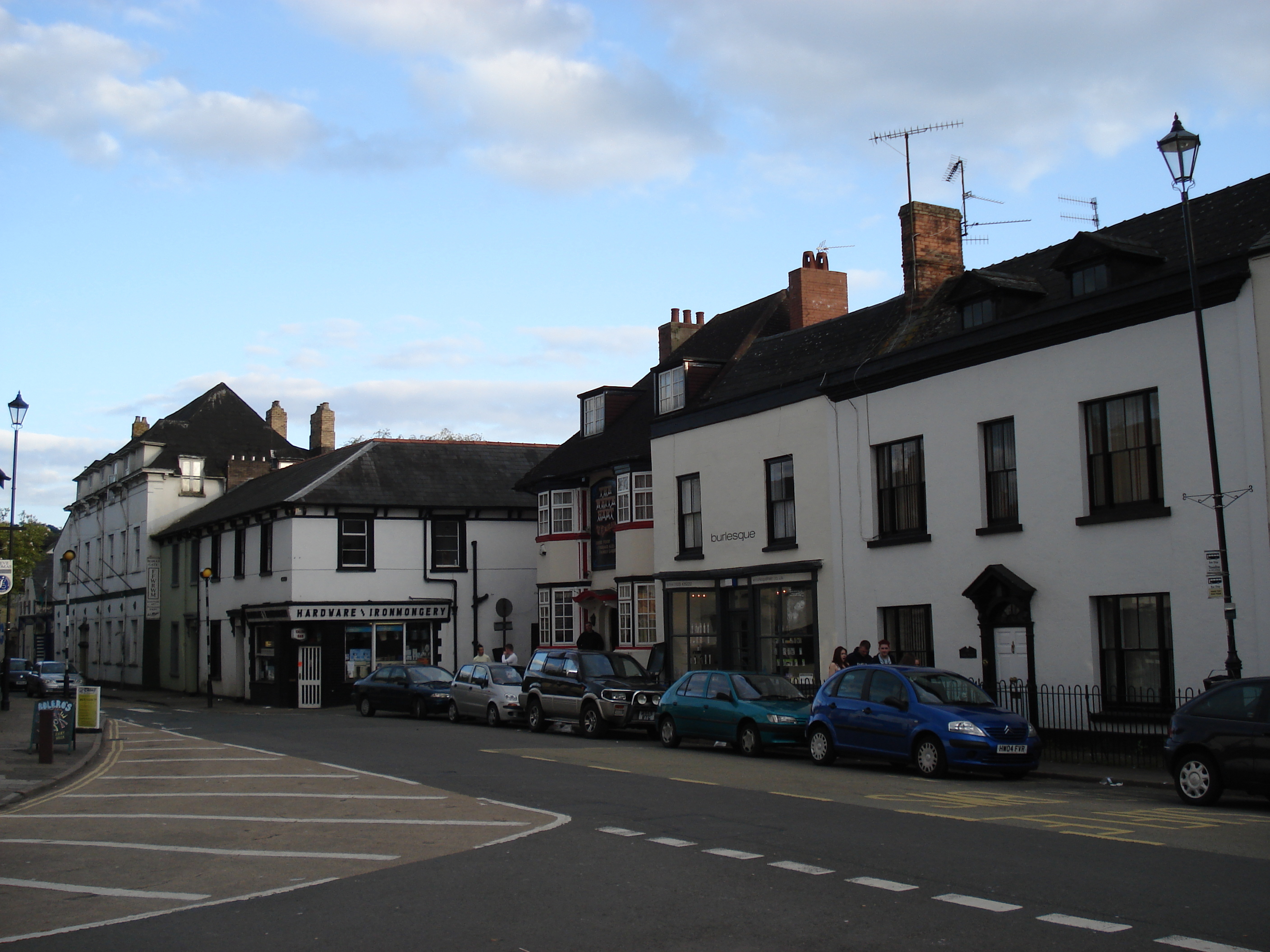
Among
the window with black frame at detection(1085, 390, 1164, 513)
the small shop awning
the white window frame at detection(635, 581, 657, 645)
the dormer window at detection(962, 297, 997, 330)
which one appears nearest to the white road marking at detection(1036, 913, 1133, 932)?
the window with black frame at detection(1085, 390, 1164, 513)

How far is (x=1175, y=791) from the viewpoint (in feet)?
50.2

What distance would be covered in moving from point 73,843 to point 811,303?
24178mm

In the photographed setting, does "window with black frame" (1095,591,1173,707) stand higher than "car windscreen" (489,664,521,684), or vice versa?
"window with black frame" (1095,591,1173,707)

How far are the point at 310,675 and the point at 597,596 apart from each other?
36.0 ft

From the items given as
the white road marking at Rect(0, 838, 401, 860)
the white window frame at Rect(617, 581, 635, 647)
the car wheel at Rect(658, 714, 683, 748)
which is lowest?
the car wheel at Rect(658, 714, 683, 748)

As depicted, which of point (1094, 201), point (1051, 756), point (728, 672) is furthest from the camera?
point (1094, 201)

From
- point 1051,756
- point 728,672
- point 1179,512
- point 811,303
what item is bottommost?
point 1051,756

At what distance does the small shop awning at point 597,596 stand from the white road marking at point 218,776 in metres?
17.0

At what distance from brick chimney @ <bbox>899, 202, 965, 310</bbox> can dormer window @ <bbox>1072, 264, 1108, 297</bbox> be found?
18.2ft

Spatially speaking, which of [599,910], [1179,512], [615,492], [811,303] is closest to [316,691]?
[615,492]

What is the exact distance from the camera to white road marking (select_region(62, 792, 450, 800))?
14.5 m

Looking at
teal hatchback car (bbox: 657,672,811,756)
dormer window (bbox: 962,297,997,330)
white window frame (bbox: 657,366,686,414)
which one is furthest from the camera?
white window frame (bbox: 657,366,686,414)

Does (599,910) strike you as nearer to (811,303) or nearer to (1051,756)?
(1051,756)

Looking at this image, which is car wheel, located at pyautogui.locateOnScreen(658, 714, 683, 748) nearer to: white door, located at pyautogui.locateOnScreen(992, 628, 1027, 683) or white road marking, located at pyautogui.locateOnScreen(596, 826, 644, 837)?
white door, located at pyautogui.locateOnScreen(992, 628, 1027, 683)
